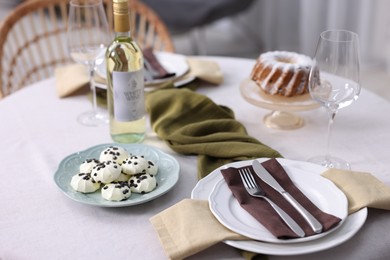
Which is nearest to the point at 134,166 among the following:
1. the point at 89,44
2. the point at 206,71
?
the point at 89,44

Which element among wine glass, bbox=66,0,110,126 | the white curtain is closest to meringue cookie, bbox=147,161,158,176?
wine glass, bbox=66,0,110,126

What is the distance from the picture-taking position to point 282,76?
1297 millimetres

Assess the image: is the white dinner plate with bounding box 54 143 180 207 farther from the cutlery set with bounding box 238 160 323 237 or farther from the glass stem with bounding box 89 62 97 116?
the glass stem with bounding box 89 62 97 116

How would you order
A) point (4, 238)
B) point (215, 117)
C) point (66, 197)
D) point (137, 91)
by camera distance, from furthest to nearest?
1. point (215, 117)
2. point (137, 91)
3. point (66, 197)
4. point (4, 238)

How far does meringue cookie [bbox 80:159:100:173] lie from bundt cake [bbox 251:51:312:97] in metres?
0.45

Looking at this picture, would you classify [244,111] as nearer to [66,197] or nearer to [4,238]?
[66,197]

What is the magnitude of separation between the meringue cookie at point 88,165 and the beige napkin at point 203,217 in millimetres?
184

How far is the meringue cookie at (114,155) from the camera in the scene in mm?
1071

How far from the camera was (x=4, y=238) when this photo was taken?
0.93 metres

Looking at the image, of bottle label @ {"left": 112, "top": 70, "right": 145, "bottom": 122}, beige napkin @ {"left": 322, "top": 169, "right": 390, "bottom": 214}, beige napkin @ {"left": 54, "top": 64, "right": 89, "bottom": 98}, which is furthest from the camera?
beige napkin @ {"left": 54, "top": 64, "right": 89, "bottom": 98}

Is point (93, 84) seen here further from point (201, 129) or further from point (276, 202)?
point (276, 202)

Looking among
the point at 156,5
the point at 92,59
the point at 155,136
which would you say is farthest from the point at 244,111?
the point at 156,5

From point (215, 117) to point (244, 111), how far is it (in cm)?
11

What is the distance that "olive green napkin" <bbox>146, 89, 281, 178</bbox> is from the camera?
1150 mm
